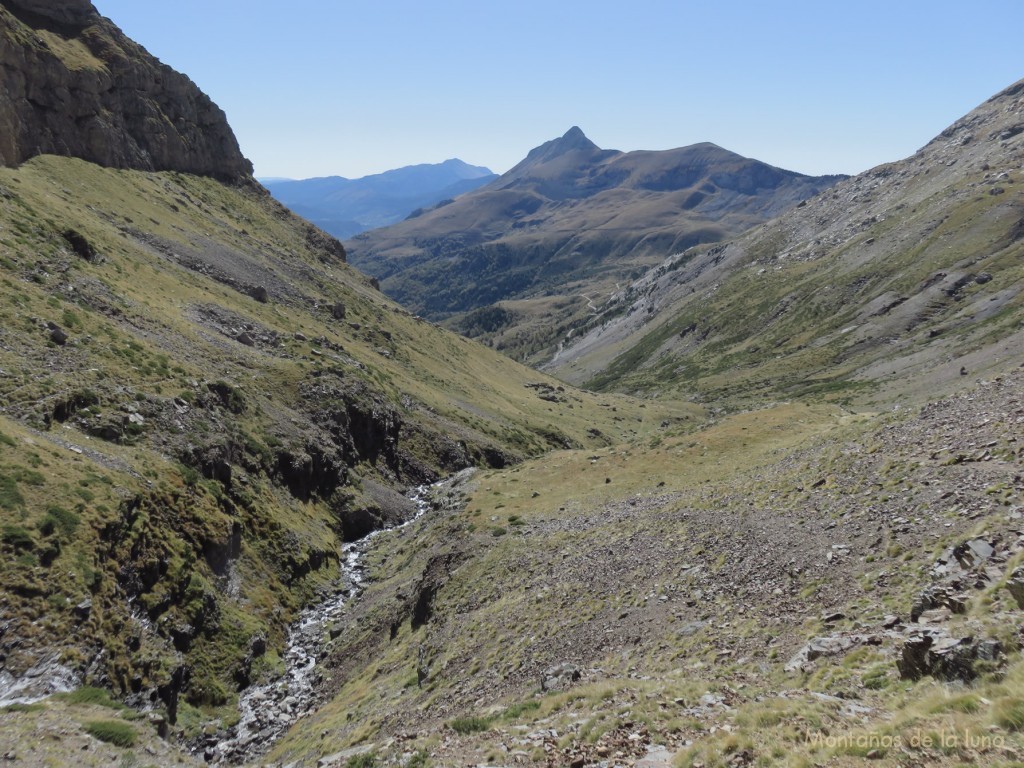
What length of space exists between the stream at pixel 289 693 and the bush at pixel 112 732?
615 cm

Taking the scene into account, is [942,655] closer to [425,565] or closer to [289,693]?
[289,693]

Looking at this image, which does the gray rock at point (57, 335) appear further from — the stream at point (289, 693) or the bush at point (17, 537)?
the stream at point (289, 693)

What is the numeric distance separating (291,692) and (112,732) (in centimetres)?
1281

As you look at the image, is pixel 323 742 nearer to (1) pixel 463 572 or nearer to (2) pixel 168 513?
(1) pixel 463 572

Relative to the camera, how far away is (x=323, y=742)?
84.8ft

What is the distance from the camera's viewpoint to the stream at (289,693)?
29.3m

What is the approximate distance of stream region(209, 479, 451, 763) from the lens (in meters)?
29.3

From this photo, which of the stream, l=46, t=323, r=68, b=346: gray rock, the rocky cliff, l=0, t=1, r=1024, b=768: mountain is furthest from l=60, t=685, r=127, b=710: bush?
the rocky cliff

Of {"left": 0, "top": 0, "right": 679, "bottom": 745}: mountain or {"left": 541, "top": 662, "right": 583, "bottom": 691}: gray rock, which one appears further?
{"left": 0, "top": 0, "right": 679, "bottom": 745}: mountain

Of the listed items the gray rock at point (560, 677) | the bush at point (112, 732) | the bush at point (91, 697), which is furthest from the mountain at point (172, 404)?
the gray rock at point (560, 677)

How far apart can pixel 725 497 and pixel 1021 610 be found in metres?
23.1

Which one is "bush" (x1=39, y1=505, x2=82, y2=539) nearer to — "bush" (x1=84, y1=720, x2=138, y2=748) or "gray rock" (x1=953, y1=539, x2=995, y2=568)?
"bush" (x1=84, y1=720, x2=138, y2=748)

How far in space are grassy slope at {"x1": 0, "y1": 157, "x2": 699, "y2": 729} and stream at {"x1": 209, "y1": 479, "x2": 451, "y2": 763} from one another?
1351mm

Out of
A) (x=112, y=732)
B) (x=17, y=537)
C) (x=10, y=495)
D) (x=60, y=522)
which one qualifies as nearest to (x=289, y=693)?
(x=112, y=732)
